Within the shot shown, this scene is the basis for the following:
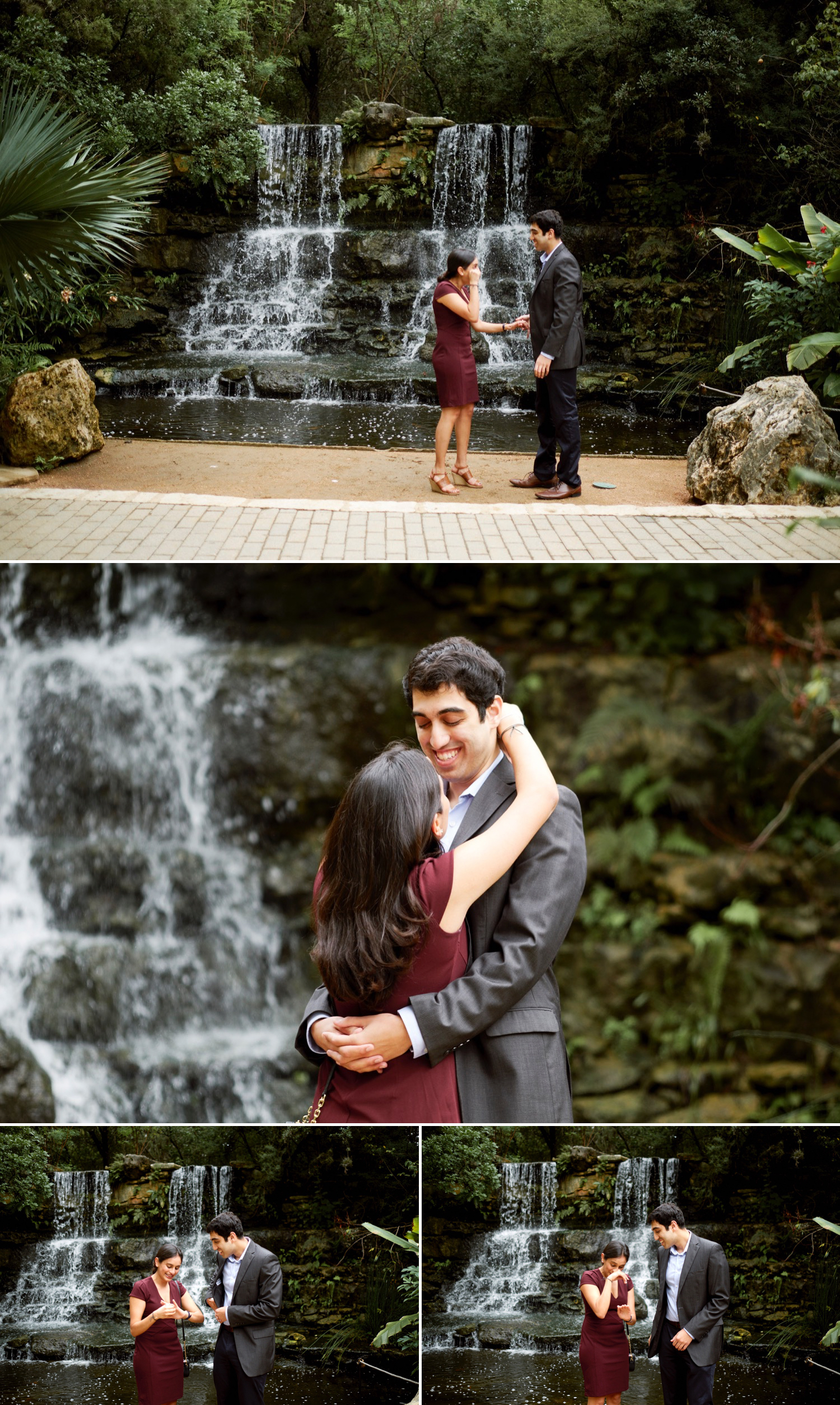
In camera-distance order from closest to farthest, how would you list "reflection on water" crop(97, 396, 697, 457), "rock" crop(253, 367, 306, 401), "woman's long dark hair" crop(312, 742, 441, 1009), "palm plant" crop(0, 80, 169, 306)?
"woman's long dark hair" crop(312, 742, 441, 1009)
"palm plant" crop(0, 80, 169, 306)
"reflection on water" crop(97, 396, 697, 457)
"rock" crop(253, 367, 306, 401)

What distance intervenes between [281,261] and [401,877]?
45.0ft

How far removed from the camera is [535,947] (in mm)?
2176

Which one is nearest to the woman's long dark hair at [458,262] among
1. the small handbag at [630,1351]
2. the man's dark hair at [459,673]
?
the man's dark hair at [459,673]

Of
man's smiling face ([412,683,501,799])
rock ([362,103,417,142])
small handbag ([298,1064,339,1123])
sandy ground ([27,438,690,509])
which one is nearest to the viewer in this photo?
man's smiling face ([412,683,501,799])

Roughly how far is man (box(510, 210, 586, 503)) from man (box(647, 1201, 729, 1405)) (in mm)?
4509

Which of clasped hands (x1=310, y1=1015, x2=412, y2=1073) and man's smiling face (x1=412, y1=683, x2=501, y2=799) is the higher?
man's smiling face (x1=412, y1=683, x2=501, y2=799)

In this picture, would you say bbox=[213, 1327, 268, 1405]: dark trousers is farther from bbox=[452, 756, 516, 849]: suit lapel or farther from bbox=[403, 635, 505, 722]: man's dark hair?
bbox=[403, 635, 505, 722]: man's dark hair

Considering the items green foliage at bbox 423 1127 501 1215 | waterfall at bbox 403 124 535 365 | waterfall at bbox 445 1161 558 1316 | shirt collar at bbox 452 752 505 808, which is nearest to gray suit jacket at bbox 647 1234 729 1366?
waterfall at bbox 445 1161 558 1316

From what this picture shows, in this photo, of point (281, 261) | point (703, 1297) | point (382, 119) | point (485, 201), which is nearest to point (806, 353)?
point (703, 1297)

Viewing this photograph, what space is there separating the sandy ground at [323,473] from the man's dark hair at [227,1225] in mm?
4439

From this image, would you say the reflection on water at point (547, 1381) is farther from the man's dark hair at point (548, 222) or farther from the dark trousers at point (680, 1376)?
the man's dark hair at point (548, 222)

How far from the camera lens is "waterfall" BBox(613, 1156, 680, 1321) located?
2.74 m

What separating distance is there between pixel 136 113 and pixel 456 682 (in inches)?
564

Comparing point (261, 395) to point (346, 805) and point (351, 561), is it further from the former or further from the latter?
point (346, 805)
